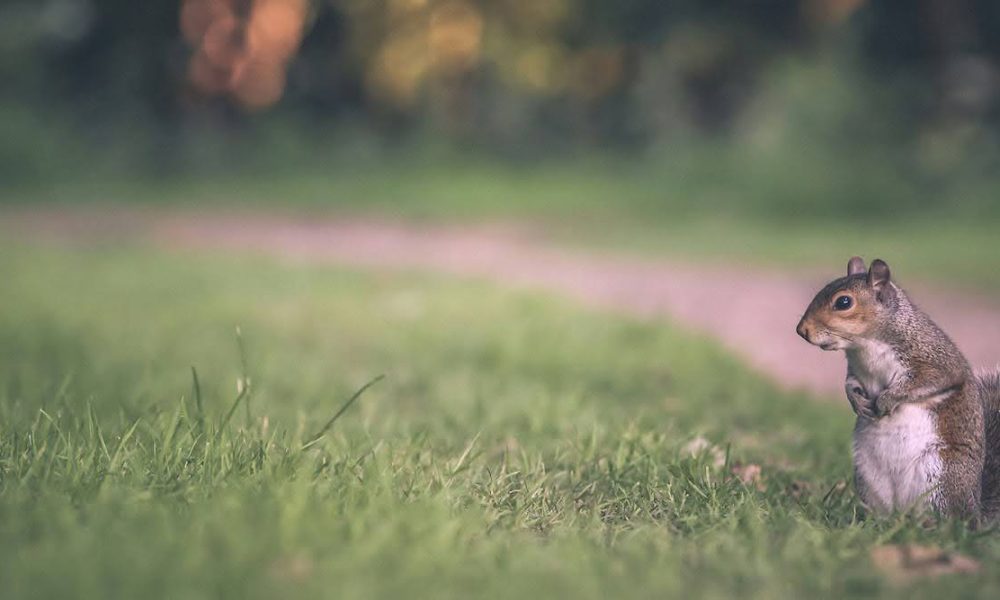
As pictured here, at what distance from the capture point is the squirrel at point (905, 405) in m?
2.64

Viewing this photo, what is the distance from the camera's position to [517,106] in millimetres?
22625

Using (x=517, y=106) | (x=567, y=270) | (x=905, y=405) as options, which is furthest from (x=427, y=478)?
(x=517, y=106)

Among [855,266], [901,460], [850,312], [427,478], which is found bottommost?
[427,478]

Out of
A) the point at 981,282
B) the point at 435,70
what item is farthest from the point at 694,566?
the point at 435,70

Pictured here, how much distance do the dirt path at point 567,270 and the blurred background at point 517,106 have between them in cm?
188

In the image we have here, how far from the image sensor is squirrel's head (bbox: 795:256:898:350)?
2.75 m

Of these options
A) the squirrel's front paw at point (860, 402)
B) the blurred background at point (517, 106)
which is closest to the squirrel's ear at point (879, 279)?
the squirrel's front paw at point (860, 402)

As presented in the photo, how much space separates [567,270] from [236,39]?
546 inches

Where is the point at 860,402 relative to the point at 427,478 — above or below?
above

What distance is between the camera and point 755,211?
43.9 ft

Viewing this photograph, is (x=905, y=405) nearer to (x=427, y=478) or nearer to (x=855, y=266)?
(x=855, y=266)

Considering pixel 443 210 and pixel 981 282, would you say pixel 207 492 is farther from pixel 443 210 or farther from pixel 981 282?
pixel 443 210

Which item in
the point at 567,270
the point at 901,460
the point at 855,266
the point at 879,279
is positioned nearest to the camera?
the point at 901,460

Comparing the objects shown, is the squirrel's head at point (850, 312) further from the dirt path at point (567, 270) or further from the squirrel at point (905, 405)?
the dirt path at point (567, 270)
